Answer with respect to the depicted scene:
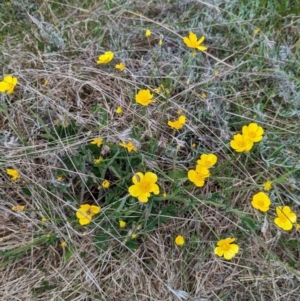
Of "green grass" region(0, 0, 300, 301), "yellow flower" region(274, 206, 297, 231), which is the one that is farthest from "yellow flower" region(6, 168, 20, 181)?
"yellow flower" region(274, 206, 297, 231)

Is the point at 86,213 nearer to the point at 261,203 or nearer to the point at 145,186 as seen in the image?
the point at 145,186

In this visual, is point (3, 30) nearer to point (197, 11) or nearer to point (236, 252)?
point (197, 11)

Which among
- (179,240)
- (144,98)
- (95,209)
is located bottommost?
(179,240)

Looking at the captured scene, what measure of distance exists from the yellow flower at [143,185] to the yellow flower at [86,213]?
0.44 feet

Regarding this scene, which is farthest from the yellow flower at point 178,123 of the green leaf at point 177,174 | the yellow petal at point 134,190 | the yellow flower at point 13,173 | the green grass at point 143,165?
the yellow flower at point 13,173

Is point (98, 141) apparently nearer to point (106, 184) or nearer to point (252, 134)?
point (106, 184)

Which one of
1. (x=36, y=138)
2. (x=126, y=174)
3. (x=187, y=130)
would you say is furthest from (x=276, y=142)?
(x=36, y=138)

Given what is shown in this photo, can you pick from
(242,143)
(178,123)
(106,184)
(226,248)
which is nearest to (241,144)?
(242,143)

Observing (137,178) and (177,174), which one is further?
(177,174)

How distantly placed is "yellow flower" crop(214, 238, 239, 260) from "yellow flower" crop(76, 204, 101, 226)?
0.38 meters

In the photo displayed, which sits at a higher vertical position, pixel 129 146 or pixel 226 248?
pixel 129 146

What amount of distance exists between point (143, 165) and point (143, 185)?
0.07m

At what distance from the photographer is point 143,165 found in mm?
1366

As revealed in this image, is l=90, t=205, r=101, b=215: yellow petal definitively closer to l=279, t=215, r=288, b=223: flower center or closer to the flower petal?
the flower petal
